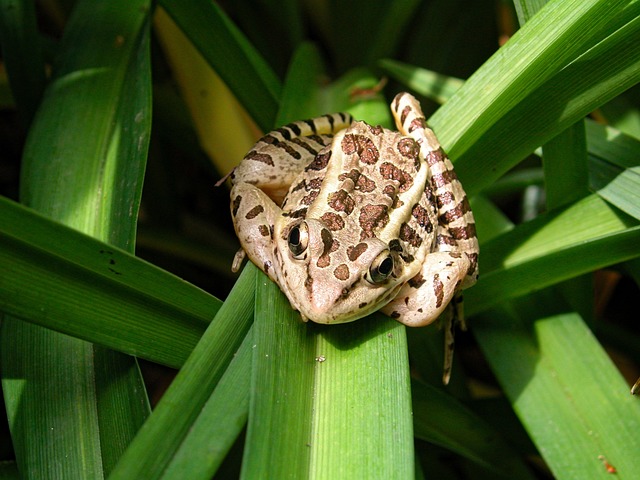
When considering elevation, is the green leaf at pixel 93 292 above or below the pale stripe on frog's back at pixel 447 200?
below

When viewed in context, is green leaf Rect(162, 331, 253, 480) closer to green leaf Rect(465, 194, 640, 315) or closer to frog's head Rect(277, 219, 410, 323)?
frog's head Rect(277, 219, 410, 323)

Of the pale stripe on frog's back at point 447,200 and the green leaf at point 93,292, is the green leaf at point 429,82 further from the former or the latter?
the green leaf at point 93,292

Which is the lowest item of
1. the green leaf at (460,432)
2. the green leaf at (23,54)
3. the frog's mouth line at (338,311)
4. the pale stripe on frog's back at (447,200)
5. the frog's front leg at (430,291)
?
the green leaf at (460,432)

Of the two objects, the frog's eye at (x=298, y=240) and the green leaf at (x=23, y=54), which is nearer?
the frog's eye at (x=298, y=240)

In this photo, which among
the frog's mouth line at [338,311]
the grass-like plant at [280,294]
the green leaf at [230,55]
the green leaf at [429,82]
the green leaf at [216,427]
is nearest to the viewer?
the green leaf at [216,427]

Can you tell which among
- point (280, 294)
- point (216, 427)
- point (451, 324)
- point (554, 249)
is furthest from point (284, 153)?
point (216, 427)

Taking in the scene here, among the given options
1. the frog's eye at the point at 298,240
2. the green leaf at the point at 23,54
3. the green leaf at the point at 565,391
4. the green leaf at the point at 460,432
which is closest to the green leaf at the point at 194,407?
the frog's eye at the point at 298,240

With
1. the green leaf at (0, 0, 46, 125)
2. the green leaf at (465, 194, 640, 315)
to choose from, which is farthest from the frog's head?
the green leaf at (0, 0, 46, 125)
